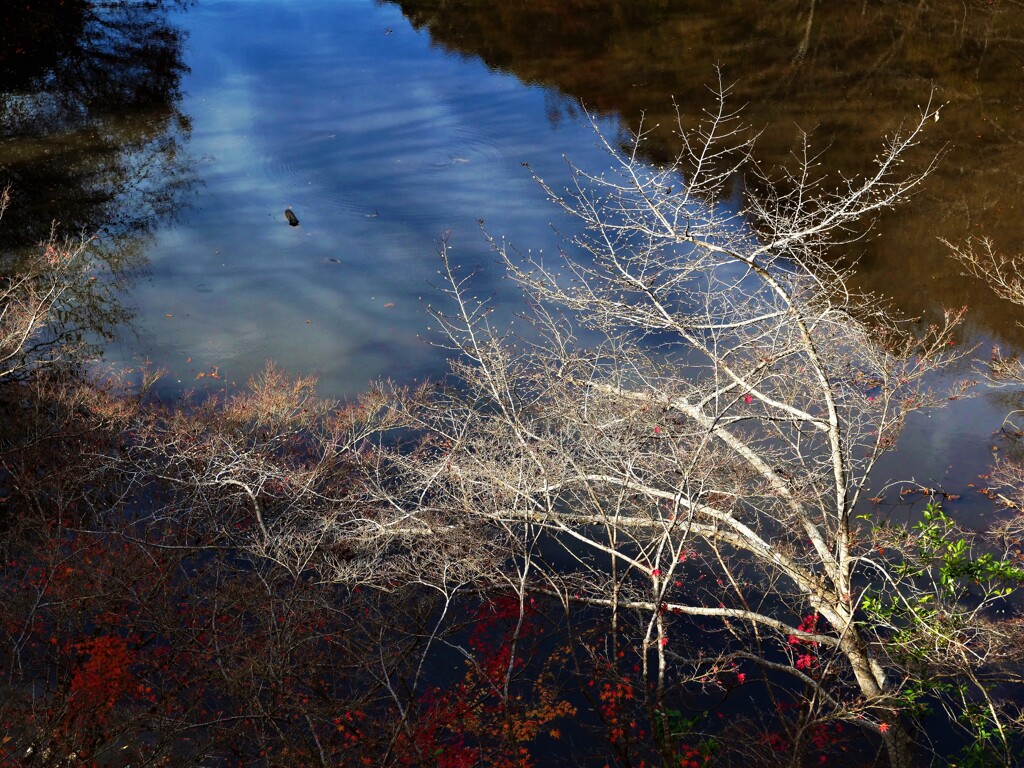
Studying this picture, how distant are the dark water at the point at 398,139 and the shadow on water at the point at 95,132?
0.35 ft

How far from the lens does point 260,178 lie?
86.2 ft

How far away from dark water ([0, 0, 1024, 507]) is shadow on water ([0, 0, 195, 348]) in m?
0.11

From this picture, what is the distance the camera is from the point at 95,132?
94.8 feet

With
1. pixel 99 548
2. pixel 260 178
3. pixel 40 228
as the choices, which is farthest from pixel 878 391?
pixel 40 228

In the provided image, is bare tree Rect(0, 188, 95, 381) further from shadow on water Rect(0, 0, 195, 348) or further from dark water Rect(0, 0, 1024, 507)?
dark water Rect(0, 0, 1024, 507)

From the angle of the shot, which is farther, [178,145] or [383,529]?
[178,145]

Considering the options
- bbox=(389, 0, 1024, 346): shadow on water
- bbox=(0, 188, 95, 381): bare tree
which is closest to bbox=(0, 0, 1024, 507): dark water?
bbox=(389, 0, 1024, 346): shadow on water

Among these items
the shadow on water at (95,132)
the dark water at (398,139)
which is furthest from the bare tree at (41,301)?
the dark water at (398,139)

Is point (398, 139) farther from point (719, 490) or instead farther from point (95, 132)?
point (719, 490)

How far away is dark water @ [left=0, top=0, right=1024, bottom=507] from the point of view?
789 inches

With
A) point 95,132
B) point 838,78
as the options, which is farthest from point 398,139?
point 838,78

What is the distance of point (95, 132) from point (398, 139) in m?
9.52

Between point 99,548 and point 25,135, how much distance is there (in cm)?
1886

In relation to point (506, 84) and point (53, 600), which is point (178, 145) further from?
point (53, 600)
